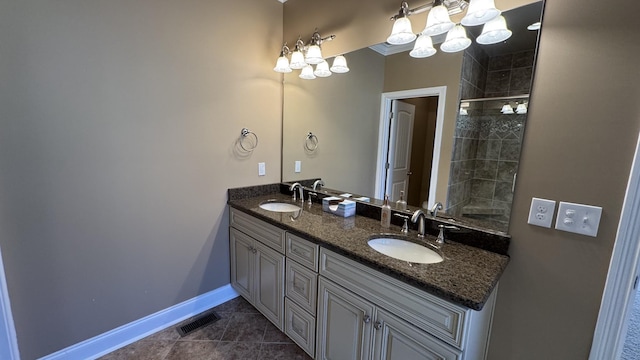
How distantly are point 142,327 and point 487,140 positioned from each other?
2.50 metres

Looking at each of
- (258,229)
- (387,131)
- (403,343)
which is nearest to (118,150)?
(258,229)

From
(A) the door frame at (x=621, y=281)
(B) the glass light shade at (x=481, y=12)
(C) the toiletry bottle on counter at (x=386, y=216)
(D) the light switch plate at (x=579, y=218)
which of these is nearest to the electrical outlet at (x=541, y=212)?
(D) the light switch plate at (x=579, y=218)

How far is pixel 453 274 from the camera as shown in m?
1.09

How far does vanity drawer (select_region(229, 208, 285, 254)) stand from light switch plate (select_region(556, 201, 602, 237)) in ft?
4.55

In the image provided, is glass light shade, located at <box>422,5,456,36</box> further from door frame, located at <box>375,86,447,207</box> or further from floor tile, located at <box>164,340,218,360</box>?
floor tile, located at <box>164,340,218,360</box>

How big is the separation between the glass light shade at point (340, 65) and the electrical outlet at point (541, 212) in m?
1.46

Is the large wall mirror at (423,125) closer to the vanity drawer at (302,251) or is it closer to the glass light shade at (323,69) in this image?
the glass light shade at (323,69)

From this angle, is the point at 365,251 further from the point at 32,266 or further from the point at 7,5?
the point at 7,5

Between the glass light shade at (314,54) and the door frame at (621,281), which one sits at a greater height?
the glass light shade at (314,54)

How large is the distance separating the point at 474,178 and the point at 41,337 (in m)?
2.61

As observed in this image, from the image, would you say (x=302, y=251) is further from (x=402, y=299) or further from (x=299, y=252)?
(x=402, y=299)

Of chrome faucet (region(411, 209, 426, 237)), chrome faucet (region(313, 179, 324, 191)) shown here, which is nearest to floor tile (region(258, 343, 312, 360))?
chrome faucet (region(411, 209, 426, 237))

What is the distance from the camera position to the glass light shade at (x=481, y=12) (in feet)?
3.74

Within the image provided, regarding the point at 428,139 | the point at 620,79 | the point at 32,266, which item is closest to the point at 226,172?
the point at 32,266
